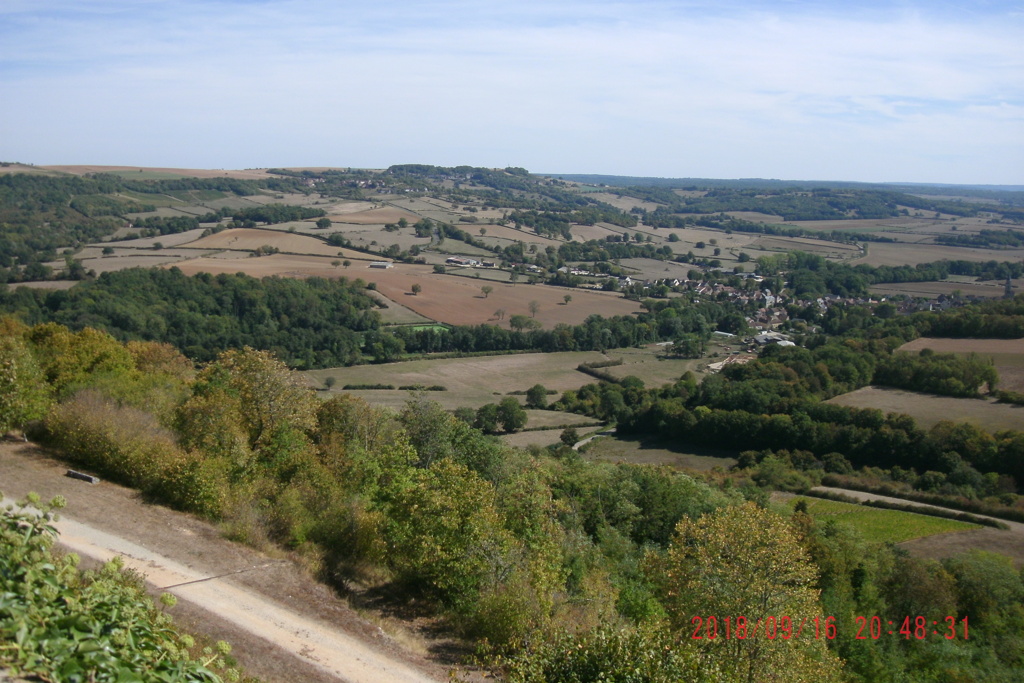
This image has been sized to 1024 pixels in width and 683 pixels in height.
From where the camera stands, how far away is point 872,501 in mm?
38406

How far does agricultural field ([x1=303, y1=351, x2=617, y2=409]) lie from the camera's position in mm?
55250

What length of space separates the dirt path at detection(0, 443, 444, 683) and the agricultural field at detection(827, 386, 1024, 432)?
44108 mm

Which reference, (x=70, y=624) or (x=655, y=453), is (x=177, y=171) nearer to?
(x=655, y=453)

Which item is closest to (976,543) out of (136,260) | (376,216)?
(136,260)

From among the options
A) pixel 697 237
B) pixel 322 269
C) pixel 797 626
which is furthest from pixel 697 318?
pixel 797 626

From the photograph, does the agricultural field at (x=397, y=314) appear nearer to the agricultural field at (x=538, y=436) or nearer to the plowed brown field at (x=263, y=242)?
the plowed brown field at (x=263, y=242)

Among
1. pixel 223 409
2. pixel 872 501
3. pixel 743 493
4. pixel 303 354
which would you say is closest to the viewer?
pixel 223 409

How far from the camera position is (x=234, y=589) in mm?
12492

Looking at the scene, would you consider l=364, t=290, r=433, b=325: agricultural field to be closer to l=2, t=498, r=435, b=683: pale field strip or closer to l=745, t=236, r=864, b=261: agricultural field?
l=2, t=498, r=435, b=683: pale field strip

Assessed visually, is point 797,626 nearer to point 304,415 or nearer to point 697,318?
point 304,415

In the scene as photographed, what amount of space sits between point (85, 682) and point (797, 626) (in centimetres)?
1140

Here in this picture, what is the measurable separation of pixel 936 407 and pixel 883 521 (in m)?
18.8

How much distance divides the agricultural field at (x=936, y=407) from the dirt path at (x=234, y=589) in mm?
44108

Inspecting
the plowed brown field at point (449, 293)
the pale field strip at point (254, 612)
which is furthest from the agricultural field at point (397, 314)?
the pale field strip at point (254, 612)
